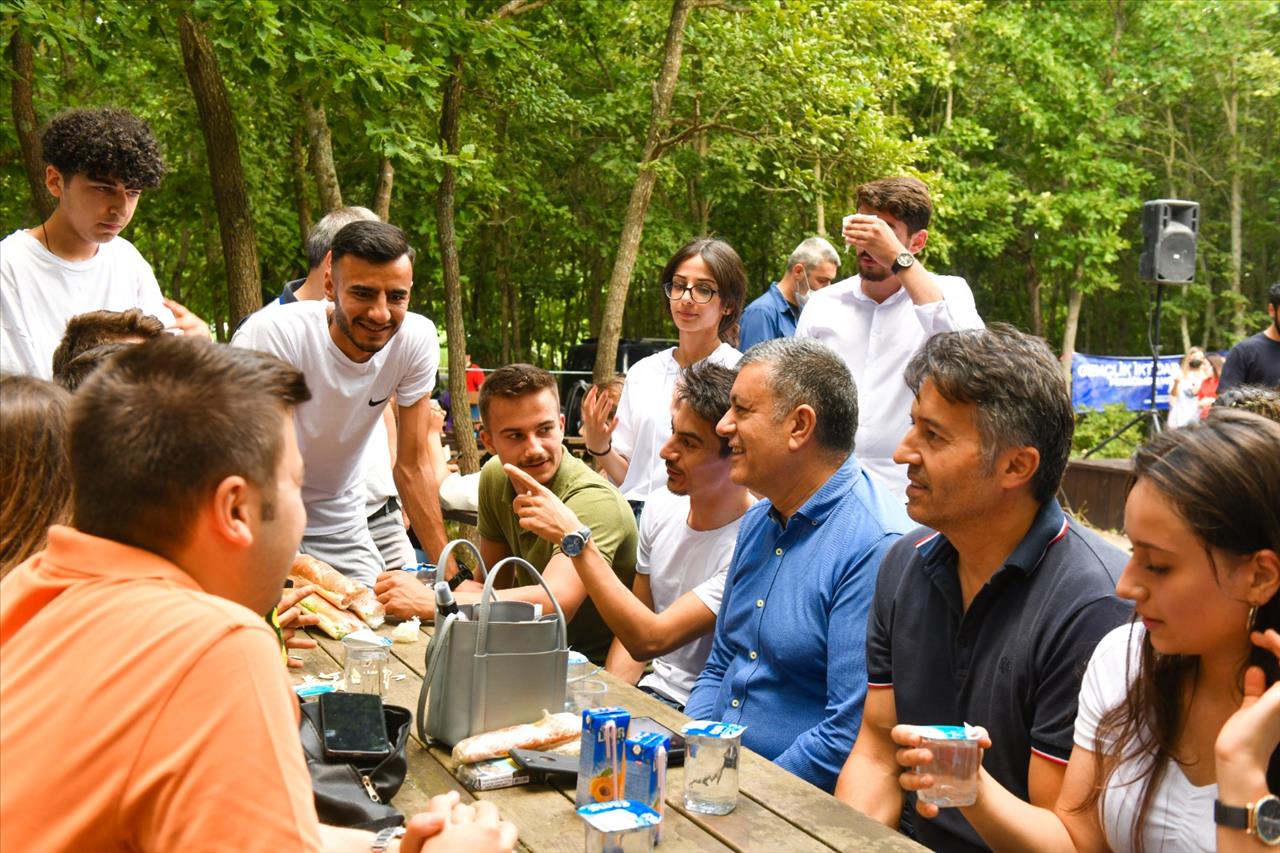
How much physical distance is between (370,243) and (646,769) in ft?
7.71

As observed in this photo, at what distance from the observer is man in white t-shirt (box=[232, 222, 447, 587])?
404cm

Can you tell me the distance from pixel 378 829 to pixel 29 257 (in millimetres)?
2767

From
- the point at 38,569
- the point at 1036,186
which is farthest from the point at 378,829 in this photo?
the point at 1036,186

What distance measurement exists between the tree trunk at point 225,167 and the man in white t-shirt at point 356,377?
4.19 m

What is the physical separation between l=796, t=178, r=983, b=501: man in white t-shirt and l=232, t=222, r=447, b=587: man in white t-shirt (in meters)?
1.56

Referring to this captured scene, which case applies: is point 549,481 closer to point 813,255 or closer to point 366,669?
point 366,669

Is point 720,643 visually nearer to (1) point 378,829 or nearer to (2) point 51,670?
(1) point 378,829

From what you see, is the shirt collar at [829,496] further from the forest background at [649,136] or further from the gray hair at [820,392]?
the forest background at [649,136]

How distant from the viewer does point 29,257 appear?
407 cm

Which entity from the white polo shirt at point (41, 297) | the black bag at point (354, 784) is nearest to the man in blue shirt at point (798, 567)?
the black bag at point (354, 784)

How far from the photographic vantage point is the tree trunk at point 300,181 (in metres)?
15.1

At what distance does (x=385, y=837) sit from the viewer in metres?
1.99

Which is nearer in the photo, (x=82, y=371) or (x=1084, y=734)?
(x=1084, y=734)

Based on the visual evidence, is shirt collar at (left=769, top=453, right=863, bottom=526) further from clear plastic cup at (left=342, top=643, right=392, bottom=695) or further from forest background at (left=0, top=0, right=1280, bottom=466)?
forest background at (left=0, top=0, right=1280, bottom=466)
